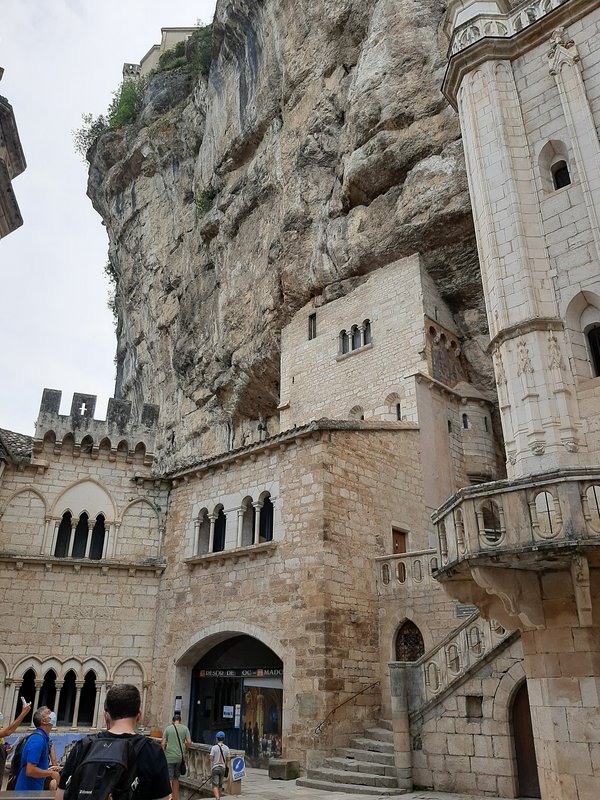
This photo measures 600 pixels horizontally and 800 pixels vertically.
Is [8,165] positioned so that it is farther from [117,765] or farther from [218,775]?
[117,765]

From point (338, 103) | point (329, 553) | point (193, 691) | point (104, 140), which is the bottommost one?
point (193, 691)

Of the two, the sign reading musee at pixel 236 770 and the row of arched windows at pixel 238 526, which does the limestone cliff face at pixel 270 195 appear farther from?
the sign reading musee at pixel 236 770

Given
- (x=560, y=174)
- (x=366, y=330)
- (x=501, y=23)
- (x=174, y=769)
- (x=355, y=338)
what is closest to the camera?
(x=174, y=769)

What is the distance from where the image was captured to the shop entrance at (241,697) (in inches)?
579

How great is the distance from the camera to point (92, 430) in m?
19.3

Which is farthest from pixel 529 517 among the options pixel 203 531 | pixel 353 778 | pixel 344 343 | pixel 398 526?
pixel 344 343

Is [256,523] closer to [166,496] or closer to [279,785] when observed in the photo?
[166,496]

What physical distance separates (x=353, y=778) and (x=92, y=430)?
12.3 meters

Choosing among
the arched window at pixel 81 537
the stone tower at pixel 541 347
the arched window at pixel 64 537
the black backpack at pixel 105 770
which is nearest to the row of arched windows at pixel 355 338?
the stone tower at pixel 541 347

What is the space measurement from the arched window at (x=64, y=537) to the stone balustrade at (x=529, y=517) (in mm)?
13762

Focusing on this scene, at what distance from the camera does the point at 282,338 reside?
2680cm

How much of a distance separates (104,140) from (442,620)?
39404 mm

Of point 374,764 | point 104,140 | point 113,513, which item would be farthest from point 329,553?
point 104,140

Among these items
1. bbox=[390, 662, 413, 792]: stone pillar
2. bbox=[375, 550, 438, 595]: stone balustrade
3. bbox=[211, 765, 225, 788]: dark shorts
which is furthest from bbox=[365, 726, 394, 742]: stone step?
bbox=[211, 765, 225, 788]: dark shorts
